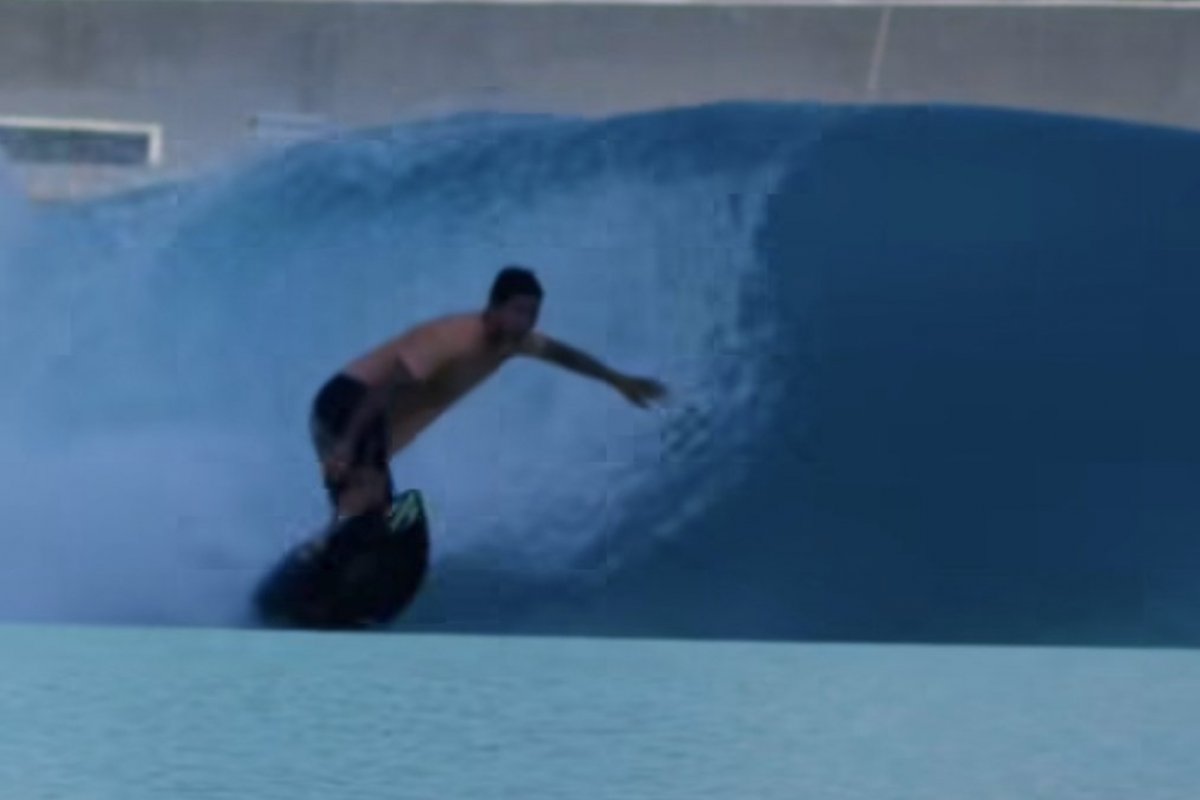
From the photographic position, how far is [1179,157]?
765 cm

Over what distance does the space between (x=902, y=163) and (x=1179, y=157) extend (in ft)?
2.39

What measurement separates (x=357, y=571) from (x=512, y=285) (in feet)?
2.80

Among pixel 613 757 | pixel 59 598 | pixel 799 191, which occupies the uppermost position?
pixel 799 191

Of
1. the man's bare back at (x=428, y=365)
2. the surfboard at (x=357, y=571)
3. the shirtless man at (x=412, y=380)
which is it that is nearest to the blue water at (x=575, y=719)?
the surfboard at (x=357, y=571)

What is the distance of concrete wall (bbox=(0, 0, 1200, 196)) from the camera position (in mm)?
7590

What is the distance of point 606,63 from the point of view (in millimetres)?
7598

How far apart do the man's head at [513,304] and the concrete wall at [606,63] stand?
0.44 meters

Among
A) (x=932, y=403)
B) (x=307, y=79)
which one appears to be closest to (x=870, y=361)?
(x=932, y=403)

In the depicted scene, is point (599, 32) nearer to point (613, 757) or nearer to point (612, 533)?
point (612, 533)

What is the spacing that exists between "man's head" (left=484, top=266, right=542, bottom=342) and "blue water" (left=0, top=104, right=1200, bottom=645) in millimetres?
50

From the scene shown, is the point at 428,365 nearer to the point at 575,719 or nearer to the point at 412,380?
the point at 412,380

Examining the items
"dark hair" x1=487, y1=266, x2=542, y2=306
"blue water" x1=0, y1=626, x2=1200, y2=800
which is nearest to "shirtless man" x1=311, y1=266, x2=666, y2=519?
"dark hair" x1=487, y1=266, x2=542, y2=306

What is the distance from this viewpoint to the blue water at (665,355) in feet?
25.0

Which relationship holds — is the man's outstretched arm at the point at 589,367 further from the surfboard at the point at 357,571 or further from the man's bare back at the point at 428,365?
the surfboard at the point at 357,571
